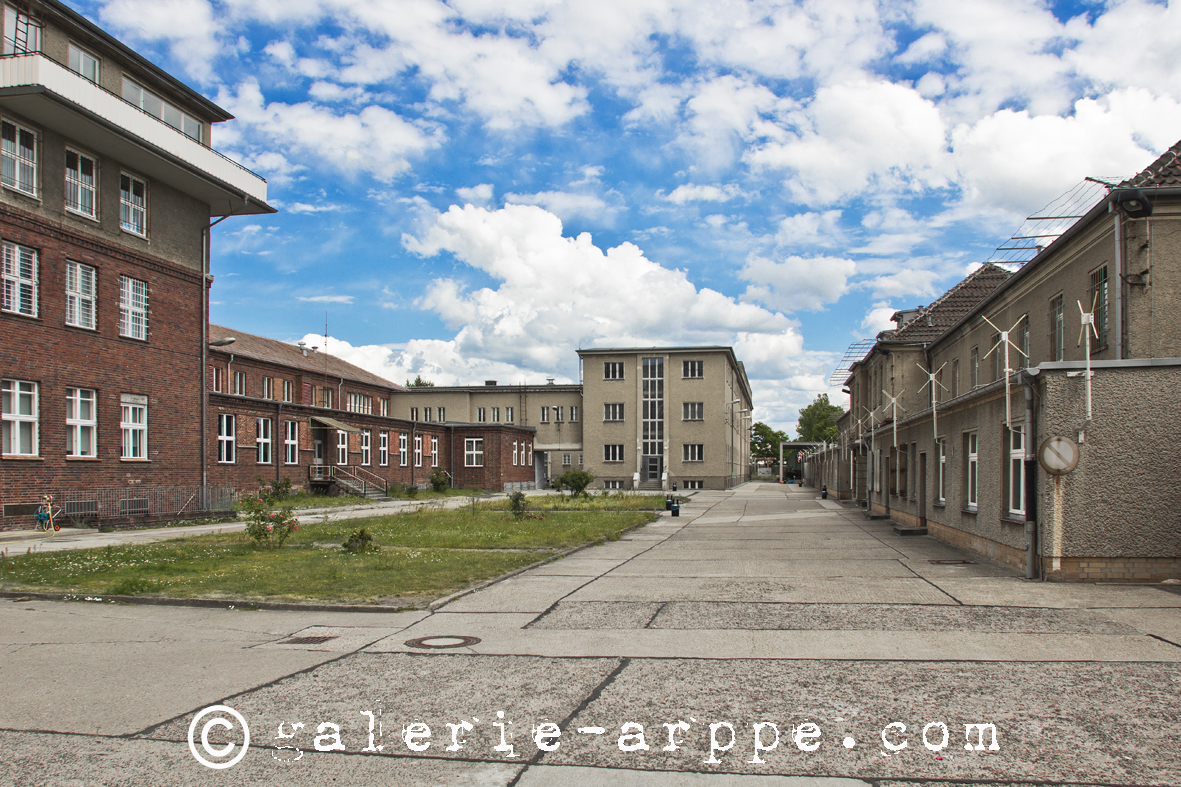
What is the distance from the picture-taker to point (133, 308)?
88.0 ft

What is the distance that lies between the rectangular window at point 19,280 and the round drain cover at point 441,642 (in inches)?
793

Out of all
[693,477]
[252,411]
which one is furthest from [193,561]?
[693,477]

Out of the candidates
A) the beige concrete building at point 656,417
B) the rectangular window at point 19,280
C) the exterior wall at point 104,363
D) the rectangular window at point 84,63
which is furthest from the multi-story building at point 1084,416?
the beige concrete building at point 656,417

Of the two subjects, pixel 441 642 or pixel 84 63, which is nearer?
pixel 441 642

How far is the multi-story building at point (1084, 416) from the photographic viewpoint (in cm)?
1185

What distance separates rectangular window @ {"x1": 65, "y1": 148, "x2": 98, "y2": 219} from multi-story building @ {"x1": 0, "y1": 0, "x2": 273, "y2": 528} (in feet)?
0.11

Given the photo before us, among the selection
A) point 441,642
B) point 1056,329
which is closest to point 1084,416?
point 1056,329

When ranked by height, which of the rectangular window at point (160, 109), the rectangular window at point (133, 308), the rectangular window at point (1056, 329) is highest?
the rectangular window at point (160, 109)

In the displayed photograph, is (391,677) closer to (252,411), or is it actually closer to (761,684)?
(761,684)

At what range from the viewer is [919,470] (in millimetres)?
24156

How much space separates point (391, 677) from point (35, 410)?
70.1ft

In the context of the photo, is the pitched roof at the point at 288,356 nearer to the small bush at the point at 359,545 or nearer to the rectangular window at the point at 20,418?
the rectangular window at the point at 20,418

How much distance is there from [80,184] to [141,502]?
32.2 feet

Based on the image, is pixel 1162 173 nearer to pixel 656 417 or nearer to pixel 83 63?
pixel 83 63
